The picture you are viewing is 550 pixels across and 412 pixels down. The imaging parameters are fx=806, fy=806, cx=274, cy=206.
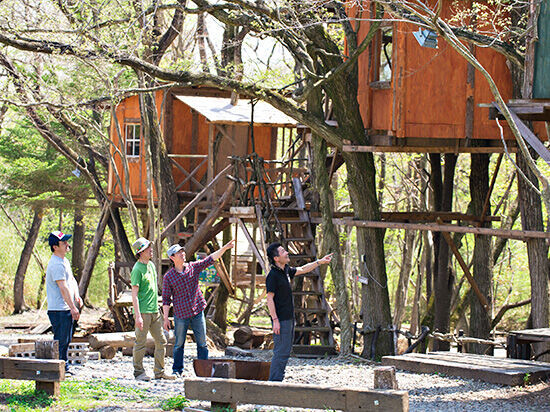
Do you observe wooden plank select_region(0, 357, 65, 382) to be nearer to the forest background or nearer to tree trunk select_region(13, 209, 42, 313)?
the forest background

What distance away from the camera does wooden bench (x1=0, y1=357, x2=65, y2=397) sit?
8.85 m

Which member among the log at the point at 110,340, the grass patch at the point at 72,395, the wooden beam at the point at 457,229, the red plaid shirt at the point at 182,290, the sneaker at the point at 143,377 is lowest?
the log at the point at 110,340

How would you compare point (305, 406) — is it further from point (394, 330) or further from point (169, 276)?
point (394, 330)

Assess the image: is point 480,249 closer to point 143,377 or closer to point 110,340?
point 110,340

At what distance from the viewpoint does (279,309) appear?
31.9ft

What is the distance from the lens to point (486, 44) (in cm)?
1270

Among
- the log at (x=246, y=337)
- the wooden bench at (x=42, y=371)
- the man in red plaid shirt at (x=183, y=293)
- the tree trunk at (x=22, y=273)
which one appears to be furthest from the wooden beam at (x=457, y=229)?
the tree trunk at (x=22, y=273)

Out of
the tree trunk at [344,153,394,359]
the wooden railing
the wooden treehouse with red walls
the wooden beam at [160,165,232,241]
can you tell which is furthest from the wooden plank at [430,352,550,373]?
the wooden railing

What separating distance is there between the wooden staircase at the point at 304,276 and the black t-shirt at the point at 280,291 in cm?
596

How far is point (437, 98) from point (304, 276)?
4876 mm

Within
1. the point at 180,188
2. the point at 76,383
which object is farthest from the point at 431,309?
the point at 76,383

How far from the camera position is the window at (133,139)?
25.6 metres

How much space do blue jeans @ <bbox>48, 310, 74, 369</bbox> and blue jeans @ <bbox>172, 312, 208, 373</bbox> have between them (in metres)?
1.56

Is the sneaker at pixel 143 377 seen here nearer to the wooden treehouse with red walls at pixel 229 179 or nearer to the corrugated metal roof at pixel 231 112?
the wooden treehouse with red walls at pixel 229 179
